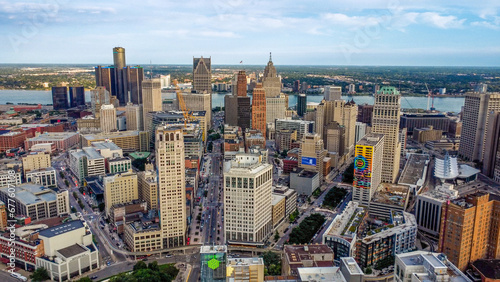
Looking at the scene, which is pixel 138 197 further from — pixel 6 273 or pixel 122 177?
pixel 6 273

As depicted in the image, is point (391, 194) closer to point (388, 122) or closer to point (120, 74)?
point (388, 122)

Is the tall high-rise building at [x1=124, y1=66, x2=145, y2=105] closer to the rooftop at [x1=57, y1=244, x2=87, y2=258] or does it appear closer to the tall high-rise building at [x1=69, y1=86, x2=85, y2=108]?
the tall high-rise building at [x1=69, y1=86, x2=85, y2=108]

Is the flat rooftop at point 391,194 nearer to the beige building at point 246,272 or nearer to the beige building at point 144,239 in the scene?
the beige building at point 246,272

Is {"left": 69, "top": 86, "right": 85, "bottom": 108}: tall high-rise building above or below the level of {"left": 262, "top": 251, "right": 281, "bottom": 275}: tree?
above

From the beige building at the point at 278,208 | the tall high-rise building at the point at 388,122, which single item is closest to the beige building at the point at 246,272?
the beige building at the point at 278,208

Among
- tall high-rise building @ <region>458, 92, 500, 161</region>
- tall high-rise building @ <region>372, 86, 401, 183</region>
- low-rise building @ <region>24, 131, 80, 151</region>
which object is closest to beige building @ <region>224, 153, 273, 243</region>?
tall high-rise building @ <region>372, 86, 401, 183</region>

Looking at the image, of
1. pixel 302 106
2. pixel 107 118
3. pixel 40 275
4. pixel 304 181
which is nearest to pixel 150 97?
pixel 107 118
